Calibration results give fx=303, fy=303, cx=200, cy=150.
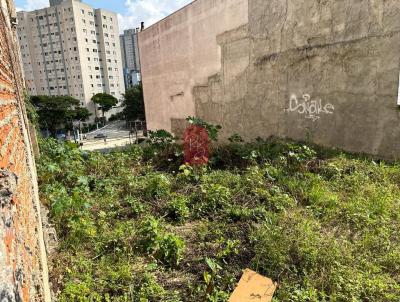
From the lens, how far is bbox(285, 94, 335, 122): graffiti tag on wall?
6938mm

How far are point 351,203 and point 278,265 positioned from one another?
1811 mm

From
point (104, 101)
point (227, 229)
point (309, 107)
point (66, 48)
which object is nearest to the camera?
point (227, 229)

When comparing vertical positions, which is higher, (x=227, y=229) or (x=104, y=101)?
(x=104, y=101)

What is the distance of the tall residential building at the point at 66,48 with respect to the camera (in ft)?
188

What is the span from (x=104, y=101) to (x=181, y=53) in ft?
158

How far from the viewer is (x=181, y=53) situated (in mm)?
12133

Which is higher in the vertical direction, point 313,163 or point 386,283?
point 313,163

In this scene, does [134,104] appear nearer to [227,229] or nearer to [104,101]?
[104,101]

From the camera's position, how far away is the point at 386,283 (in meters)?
2.83

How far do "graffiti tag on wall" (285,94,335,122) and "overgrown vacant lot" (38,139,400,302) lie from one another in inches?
54.6

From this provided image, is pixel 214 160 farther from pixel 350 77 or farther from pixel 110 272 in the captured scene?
pixel 110 272

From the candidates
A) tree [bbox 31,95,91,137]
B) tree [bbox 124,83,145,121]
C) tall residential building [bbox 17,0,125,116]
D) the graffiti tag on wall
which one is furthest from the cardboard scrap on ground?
tall residential building [bbox 17,0,125,116]

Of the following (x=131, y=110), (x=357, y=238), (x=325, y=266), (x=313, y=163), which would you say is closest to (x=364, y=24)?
(x=313, y=163)

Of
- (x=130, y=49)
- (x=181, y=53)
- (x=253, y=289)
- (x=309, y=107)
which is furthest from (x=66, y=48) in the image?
(x=253, y=289)
